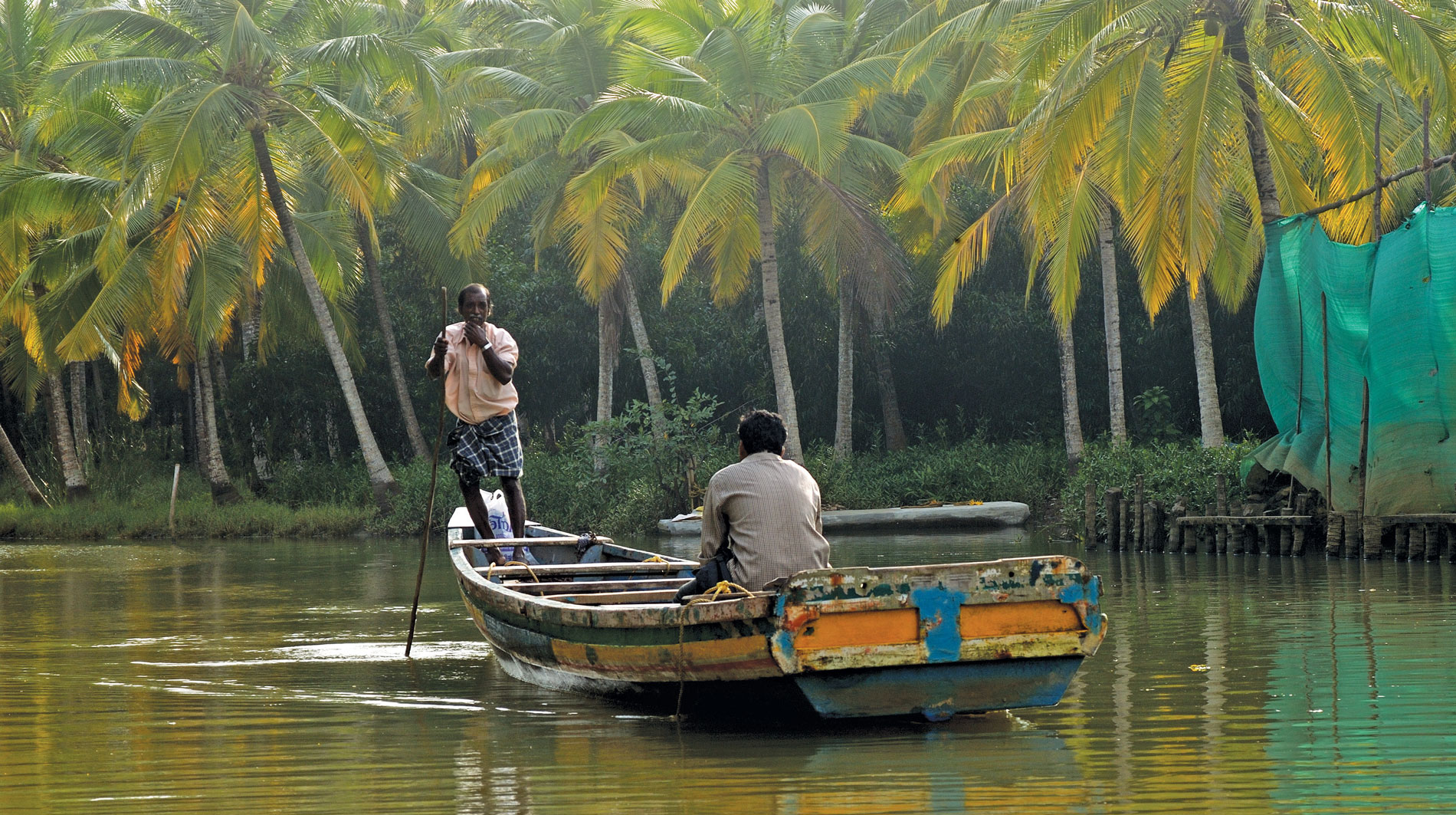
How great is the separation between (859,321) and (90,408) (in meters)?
19.5

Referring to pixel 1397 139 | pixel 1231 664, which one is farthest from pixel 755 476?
pixel 1397 139

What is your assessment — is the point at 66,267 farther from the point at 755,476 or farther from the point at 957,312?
→ the point at 755,476

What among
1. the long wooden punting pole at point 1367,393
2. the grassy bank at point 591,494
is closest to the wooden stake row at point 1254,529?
the long wooden punting pole at point 1367,393

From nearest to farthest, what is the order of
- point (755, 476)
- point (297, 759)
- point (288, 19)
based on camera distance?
point (297, 759) < point (755, 476) < point (288, 19)

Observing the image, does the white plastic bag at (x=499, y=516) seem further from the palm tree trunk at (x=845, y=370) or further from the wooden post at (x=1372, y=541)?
the palm tree trunk at (x=845, y=370)

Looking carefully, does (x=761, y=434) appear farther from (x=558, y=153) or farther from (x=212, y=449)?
(x=212, y=449)

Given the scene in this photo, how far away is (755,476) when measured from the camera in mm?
6684

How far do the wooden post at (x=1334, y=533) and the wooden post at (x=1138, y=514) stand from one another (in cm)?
270

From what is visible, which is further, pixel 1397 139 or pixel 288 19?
pixel 288 19

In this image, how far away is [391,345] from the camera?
2712 cm

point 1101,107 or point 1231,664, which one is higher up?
point 1101,107

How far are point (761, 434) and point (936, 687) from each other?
140cm

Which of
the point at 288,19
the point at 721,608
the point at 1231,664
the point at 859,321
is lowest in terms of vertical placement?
the point at 1231,664

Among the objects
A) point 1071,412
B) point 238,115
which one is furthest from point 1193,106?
point 238,115
